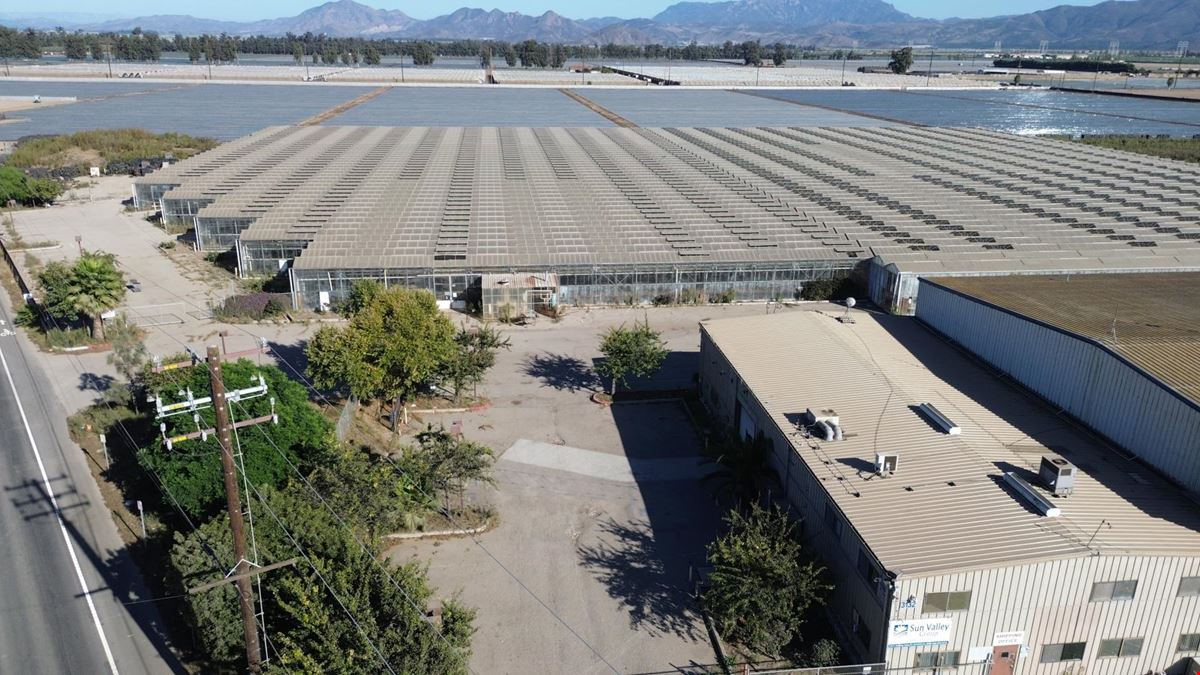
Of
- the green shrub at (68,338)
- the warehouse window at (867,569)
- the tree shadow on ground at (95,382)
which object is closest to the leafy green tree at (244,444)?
the tree shadow on ground at (95,382)

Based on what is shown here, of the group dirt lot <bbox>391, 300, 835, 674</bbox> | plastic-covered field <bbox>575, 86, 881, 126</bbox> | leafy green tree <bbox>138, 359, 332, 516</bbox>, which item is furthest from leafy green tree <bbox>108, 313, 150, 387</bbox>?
plastic-covered field <bbox>575, 86, 881, 126</bbox>

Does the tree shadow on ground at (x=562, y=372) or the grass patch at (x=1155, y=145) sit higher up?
the grass patch at (x=1155, y=145)

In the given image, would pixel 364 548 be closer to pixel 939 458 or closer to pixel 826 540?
pixel 826 540

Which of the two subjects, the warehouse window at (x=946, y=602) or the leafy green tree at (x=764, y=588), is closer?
the warehouse window at (x=946, y=602)

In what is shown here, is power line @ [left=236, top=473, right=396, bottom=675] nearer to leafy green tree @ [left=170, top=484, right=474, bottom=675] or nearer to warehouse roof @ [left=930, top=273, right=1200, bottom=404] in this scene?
leafy green tree @ [left=170, top=484, right=474, bottom=675]

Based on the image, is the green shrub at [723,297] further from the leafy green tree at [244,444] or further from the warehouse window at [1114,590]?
the warehouse window at [1114,590]
